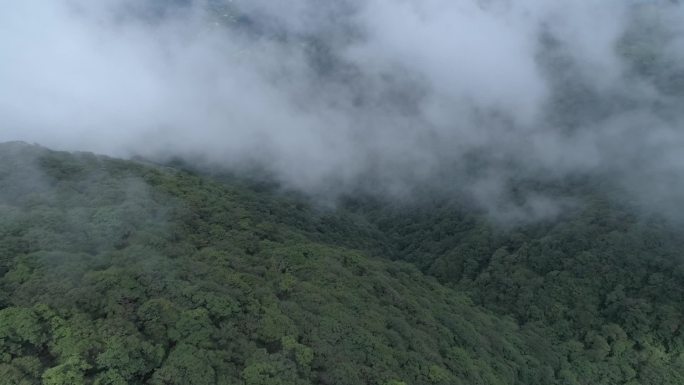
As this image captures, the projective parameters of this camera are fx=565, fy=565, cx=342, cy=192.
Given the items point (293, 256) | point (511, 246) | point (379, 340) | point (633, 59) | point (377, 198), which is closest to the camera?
point (379, 340)

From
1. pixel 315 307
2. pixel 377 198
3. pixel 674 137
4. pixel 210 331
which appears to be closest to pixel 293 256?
pixel 315 307

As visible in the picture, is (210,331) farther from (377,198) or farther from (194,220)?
(377,198)

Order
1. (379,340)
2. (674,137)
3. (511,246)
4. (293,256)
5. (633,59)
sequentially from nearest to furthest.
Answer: (379,340)
(293,256)
(511,246)
(674,137)
(633,59)

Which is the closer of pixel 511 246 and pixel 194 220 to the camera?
pixel 194 220

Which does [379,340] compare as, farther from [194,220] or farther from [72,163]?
[72,163]

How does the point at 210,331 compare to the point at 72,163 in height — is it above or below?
below

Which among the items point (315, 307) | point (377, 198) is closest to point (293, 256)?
point (315, 307)

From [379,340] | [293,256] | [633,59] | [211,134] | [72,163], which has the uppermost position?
[633,59]
